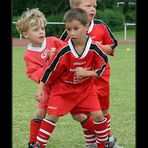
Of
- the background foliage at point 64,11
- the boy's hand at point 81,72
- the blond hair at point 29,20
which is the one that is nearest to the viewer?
the boy's hand at point 81,72

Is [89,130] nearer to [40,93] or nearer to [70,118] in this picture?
[40,93]

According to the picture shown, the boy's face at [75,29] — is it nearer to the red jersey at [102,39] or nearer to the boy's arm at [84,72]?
the boy's arm at [84,72]

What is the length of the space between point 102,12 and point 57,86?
25.2 metres

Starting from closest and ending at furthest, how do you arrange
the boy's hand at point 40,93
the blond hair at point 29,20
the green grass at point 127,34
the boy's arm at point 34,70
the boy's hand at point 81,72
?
the boy's hand at point 81,72 < the boy's hand at point 40,93 < the boy's arm at point 34,70 < the blond hair at point 29,20 < the green grass at point 127,34

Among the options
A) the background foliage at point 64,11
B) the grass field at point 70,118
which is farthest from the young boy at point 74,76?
the background foliage at point 64,11

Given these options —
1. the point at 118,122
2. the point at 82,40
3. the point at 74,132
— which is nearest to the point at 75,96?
the point at 82,40

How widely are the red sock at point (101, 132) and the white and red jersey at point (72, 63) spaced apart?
0.39 meters

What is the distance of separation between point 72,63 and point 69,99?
31 cm

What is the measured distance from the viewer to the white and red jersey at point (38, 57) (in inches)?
141

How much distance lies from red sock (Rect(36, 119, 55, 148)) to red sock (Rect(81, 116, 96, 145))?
0.48 metres

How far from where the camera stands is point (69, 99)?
11.4 feet

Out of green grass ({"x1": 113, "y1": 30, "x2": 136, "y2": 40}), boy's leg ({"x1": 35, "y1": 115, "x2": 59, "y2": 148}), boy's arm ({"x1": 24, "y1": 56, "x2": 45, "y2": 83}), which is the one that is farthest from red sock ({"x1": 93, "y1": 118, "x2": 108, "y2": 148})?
green grass ({"x1": 113, "y1": 30, "x2": 136, "y2": 40})
